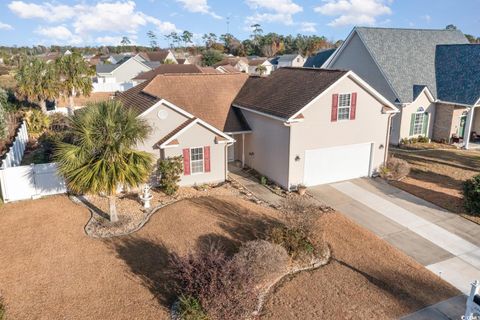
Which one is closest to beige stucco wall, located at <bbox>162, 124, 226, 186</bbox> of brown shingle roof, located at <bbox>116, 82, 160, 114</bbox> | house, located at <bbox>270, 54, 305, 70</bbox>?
brown shingle roof, located at <bbox>116, 82, 160, 114</bbox>

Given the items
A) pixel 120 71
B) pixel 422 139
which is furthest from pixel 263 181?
pixel 120 71

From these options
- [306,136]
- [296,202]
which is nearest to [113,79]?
[306,136]

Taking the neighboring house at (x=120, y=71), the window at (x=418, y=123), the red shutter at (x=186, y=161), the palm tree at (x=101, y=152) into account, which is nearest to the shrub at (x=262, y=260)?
the palm tree at (x=101, y=152)

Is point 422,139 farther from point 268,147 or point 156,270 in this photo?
point 156,270

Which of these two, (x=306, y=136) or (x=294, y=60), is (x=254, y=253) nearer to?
(x=306, y=136)

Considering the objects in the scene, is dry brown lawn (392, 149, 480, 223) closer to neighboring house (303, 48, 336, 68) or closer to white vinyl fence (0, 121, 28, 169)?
neighboring house (303, 48, 336, 68)
